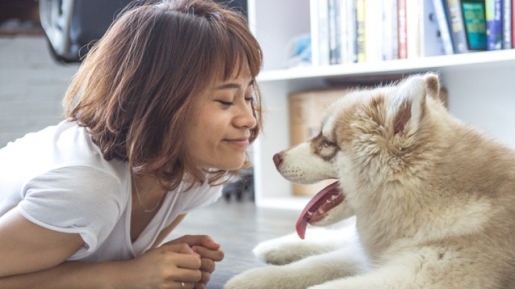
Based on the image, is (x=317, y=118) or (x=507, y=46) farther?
(x=317, y=118)

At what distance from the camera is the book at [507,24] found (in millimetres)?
2244

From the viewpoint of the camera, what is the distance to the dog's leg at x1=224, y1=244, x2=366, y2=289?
52.7 inches

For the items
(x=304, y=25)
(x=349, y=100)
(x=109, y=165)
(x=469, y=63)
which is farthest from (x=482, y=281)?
(x=304, y=25)

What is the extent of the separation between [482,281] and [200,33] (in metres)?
0.74

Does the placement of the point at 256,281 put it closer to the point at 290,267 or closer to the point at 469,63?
the point at 290,267

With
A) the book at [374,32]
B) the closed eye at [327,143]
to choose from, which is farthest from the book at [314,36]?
the closed eye at [327,143]

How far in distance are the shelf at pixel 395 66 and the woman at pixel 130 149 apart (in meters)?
1.09

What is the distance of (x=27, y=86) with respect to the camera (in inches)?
144

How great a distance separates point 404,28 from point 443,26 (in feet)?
0.59

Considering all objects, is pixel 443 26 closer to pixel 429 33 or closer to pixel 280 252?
pixel 429 33

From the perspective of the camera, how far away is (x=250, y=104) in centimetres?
147

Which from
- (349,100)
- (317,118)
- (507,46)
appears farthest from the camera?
(317,118)

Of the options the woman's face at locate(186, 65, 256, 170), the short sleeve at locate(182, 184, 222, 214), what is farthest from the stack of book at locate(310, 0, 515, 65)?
the woman's face at locate(186, 65, 256, 170)

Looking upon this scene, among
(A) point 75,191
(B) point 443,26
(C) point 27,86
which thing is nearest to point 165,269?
(A) point 75,191
